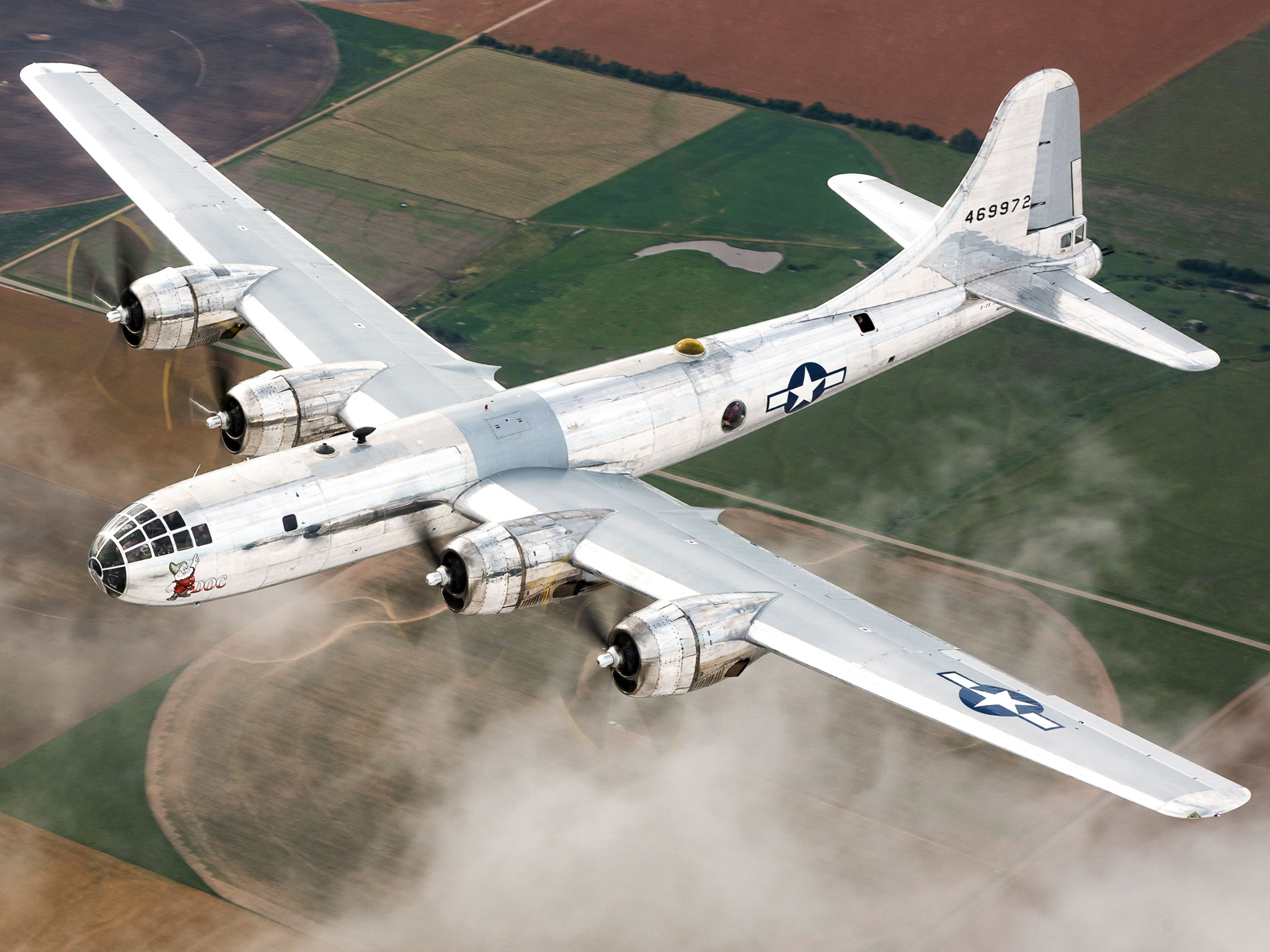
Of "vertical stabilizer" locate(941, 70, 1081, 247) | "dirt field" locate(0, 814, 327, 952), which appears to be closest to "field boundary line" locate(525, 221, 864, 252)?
"vertical stabilizer" locate(941, 70, 1081, 247)

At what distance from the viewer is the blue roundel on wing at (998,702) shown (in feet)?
99.9

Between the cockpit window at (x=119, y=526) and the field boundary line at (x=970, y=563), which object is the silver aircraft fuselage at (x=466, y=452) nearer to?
the cockpit window at (x=119, y=526)

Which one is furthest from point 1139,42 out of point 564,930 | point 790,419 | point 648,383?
point 564,930

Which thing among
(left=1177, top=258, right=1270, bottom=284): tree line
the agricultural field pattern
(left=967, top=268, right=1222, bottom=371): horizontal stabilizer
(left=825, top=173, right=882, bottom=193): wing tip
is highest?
(left=825, top=173, right=882, bottom=193): wing tip

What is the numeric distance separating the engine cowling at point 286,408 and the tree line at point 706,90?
3635cm

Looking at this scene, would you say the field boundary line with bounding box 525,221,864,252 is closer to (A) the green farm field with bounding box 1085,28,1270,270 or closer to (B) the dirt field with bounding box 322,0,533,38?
Result: (A) the green farm field with bounding box 1085,28,1270,270

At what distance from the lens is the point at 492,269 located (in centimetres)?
5638

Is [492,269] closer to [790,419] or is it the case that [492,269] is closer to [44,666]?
[790,419]

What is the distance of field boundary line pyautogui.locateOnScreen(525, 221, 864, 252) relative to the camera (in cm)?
5875

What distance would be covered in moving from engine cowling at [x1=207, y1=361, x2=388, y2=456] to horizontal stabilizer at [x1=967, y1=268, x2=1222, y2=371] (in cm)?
2020

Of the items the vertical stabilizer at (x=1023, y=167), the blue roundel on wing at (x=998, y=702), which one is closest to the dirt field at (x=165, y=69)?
the vertical stabilizer at (x=1023, y=167)

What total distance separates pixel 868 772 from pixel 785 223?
30.0m

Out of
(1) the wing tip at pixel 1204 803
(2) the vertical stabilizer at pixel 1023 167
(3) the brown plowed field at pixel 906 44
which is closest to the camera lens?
(1) the wing tip at pixel 1204 803

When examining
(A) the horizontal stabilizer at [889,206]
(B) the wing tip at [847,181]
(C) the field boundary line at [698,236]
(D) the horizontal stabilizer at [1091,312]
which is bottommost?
(C) the field boundary line at [698,236]
